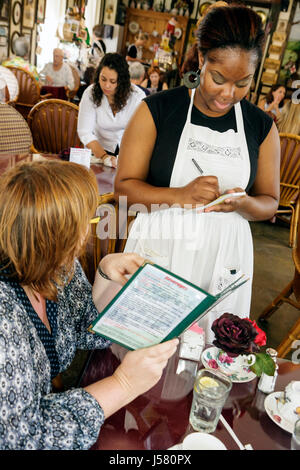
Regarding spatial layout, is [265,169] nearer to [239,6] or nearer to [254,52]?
[254,52]

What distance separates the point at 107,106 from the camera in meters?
2.72

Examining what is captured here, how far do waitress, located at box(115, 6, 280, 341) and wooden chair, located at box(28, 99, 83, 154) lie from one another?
170cm

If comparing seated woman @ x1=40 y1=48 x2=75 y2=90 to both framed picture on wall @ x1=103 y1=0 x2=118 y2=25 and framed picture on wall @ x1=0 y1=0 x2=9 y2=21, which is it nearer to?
framed picture on wall @ x1=0 y1=0 x2=9 y2=21

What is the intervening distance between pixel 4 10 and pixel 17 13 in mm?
441

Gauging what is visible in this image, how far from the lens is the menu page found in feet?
2.51

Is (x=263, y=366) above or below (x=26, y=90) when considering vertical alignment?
below

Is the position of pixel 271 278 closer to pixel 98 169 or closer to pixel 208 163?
pixel 98 169

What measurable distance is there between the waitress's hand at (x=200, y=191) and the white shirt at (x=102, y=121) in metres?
1.46

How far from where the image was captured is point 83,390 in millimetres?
852

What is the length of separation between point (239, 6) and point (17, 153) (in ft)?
5.85

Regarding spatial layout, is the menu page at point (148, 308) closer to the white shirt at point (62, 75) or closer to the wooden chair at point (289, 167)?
the wooden chair at point (289, 167)

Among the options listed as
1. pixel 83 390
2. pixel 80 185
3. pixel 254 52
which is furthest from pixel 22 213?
pixel 254 52

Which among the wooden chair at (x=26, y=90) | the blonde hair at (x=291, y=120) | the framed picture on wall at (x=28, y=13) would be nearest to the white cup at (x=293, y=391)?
the blonde hair at (x=291, y=120)

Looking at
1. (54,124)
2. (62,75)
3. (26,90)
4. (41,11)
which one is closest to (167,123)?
(54,124)
